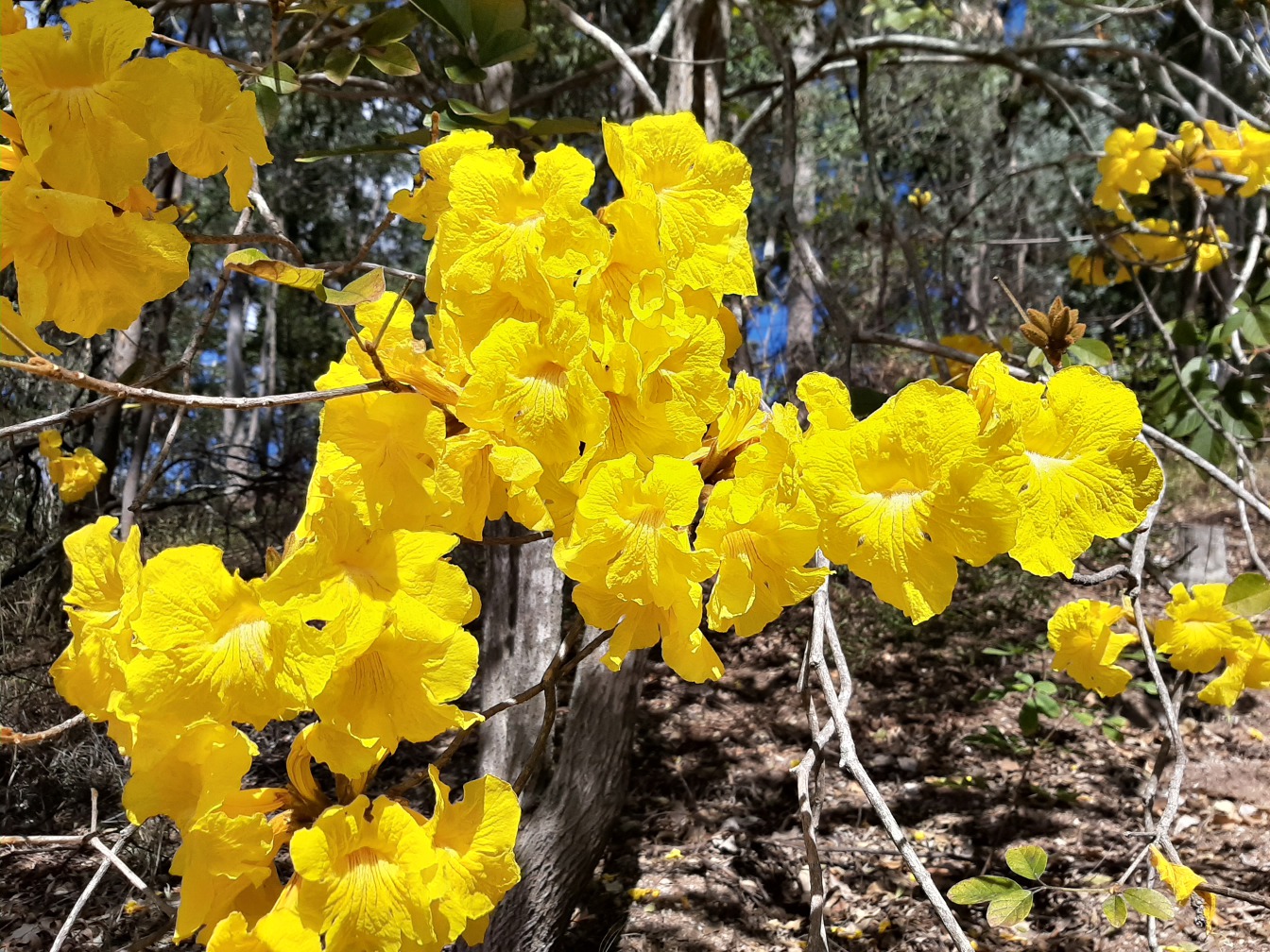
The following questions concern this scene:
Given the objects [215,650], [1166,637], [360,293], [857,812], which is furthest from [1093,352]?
[857,812]

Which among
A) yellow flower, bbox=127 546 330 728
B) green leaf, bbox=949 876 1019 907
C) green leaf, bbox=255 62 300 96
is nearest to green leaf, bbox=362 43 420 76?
green leaf, bbox=255 62 300 96

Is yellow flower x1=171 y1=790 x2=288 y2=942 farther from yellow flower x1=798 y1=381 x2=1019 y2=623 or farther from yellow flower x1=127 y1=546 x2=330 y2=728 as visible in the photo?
yellow flower x1=798 y1=381 x2=1019 y2=623

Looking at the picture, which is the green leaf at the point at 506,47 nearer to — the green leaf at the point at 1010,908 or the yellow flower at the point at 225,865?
the yellow flower at the point at 225,865

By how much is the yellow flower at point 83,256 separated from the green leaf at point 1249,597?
64.6 inches

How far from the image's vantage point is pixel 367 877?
25.6 inches

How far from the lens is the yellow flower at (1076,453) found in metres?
0.58

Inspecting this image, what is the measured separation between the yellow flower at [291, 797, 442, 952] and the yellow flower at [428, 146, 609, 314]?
436 mm

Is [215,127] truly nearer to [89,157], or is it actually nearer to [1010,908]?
[89,157]

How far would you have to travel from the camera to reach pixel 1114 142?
8.82 ft

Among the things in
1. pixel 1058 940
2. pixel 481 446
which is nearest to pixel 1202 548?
pixel 1058 940

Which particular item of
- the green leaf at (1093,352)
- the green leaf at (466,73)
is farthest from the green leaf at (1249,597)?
the green leaf at (466,73)

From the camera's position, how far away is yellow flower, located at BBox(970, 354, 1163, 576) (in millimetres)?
583

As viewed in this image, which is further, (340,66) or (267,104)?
(340,66)

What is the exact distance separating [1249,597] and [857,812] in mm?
2251
